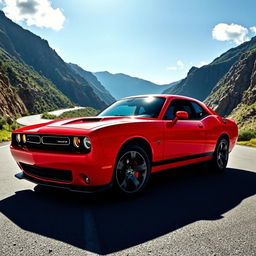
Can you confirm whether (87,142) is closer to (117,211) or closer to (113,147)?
(113,147)

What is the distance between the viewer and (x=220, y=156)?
6285 mm

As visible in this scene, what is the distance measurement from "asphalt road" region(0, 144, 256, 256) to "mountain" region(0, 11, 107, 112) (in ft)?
414

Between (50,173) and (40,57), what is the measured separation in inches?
5535

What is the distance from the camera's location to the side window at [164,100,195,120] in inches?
197

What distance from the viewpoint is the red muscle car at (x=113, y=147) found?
3641mm

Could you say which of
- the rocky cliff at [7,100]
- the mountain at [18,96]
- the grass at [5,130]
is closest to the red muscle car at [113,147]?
the grass at [5,130]

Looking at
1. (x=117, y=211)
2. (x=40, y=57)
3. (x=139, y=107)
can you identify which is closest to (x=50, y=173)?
(x=117, y=211)

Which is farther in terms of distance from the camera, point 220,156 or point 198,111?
point 220,156

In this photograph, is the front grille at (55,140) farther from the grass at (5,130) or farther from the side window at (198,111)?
the grass at (5,130)

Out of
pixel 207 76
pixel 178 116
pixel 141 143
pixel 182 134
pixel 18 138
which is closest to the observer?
pixel 141 143

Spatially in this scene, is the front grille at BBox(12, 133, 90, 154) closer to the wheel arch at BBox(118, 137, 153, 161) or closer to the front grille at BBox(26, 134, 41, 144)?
the front grille at BBox(26, 134, 41, 144)

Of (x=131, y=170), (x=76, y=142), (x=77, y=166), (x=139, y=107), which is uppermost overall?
(x=139, y=107)

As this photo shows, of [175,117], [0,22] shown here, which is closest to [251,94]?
[175,117]

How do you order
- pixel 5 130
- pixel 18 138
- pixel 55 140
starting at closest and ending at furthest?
pixel 55 140 → pixel 18 138 → pixel 5 130
